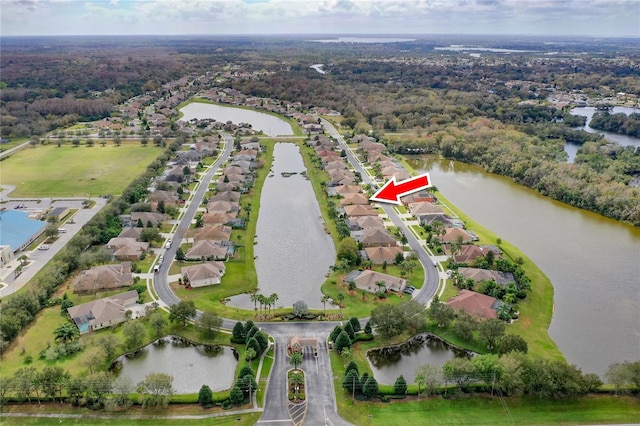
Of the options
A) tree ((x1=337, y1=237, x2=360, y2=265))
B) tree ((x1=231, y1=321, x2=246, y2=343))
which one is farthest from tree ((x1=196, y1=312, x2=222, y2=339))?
tree ((x1=337, y1=237, x2=360, y2=265))

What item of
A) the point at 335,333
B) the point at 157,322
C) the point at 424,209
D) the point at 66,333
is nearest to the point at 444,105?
the point at 424,209

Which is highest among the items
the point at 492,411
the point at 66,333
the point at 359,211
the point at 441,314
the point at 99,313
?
the point at 359,211

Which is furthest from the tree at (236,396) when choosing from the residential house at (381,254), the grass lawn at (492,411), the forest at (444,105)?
the forest at (444,105)

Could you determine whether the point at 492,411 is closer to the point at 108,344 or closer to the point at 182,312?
the point at 182,312

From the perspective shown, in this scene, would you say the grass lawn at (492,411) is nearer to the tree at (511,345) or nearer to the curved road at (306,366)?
the curved road at (306,366)

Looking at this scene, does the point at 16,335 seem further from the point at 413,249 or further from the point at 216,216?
the point at 413,249
